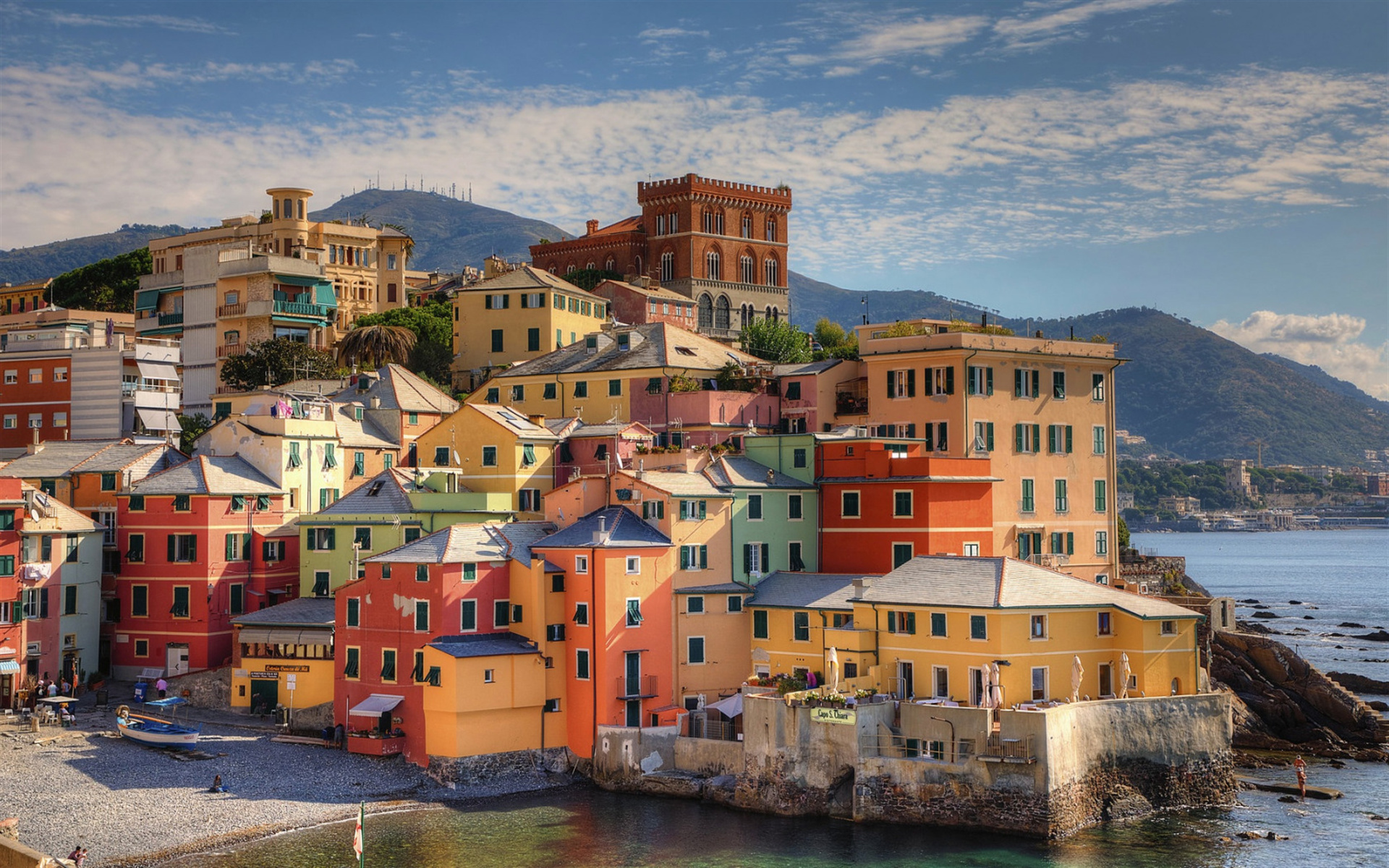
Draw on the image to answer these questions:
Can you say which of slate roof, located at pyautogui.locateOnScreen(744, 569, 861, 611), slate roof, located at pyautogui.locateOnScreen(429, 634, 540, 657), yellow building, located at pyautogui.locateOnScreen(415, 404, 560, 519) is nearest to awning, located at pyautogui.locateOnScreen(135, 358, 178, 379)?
yellow building, located at pyautogui.locateOnScreen(415, 404, 560, 519)

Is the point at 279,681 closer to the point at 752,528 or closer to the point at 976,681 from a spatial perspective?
the point at 752,528

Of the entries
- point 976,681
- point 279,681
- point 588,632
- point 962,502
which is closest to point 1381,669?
point 962,502

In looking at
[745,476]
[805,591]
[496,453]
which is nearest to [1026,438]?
[745,476]

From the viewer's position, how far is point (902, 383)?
69000mm

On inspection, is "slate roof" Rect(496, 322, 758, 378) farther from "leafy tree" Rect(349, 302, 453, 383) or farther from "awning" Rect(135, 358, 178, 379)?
"awning" Rect(135, 358, 178, 379)

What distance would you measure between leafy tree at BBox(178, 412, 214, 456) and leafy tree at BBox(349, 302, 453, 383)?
15.0m

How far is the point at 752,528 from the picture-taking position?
6153cm

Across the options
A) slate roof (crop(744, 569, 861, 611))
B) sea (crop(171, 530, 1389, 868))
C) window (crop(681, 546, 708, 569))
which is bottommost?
sea (crop(171, 530, 1389, 868))

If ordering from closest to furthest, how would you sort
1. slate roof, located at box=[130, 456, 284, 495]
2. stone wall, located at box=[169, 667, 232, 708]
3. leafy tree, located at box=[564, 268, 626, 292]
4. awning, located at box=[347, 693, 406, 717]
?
1. awning, located at box=[347, 693, 406, 717]
2. stone wall, located at box=[169, 667, 232, 708]
3. slate roof, located at box=[130, 456, 284, 495]
4. leafy tree, located at box=[564, 268, 626, 292]

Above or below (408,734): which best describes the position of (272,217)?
above

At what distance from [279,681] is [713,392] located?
26519 millimetres

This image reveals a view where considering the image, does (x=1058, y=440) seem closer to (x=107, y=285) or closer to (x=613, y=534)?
(x=613, y=534)

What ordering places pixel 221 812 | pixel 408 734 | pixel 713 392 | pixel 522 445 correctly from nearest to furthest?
pixel 221 812 < pixel 408 734 < pixel 522 445 < pixel 713 392

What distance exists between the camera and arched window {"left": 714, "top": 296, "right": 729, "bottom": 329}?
4798 inches
